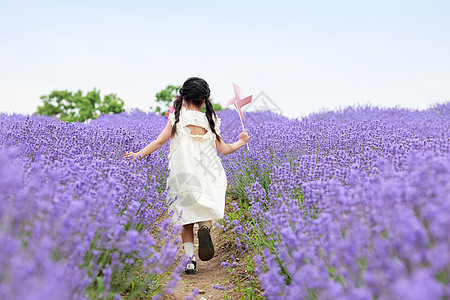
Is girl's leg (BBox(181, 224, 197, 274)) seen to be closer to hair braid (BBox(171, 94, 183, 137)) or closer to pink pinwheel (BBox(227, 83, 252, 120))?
hair braid (BBox(171, 94, 183, 137))

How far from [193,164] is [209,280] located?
3.27 feet

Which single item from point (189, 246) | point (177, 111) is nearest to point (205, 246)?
point (189, 246)

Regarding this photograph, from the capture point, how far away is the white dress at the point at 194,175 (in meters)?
3.30

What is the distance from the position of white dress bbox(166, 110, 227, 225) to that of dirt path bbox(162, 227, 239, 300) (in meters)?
0.50

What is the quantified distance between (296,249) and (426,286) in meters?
1.06

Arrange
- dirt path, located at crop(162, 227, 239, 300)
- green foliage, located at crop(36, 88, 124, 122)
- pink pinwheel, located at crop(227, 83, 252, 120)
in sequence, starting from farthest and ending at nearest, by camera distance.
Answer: green foliage, located at crop(36, 88, 124, 122), pink pinwheel, located at crop(227, 83, 252, 120), dirt path, located at crop(162, 227, 239, 300)

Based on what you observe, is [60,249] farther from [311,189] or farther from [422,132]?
[422,132]

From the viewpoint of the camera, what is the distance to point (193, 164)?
11.1ft

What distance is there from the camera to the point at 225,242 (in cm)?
393

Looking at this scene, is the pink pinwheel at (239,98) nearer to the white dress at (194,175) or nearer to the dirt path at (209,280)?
the white dress at (194,175)

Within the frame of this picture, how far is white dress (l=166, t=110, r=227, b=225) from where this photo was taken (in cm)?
330

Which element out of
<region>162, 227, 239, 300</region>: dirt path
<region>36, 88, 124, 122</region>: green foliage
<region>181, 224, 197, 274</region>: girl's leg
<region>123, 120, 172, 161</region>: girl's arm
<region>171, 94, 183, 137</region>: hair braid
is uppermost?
<region>36, 88, 124, 122</region>: green foliage

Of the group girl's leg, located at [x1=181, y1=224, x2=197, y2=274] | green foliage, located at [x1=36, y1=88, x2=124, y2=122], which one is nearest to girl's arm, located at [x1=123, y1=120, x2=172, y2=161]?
girl's leg, located at [x1=181, y1=224, x2=197, y2=274]

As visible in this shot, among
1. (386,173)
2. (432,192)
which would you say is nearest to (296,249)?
(386,173)
